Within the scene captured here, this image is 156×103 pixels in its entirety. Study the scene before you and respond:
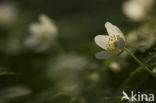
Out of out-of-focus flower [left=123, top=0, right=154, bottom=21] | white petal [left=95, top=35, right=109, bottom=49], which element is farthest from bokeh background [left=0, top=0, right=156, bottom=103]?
white petal [left=95, top=35, right=109, bottom=49]

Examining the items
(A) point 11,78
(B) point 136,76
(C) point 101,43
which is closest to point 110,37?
(C) point 101,43

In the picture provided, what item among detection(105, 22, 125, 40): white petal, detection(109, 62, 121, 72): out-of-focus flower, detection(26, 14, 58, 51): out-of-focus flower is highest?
detection(26, 14, 58, 51): out-of-focus flower

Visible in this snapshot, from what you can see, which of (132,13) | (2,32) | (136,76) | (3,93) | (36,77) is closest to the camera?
(136,76)

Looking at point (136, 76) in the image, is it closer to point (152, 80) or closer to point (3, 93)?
point (152, 80)

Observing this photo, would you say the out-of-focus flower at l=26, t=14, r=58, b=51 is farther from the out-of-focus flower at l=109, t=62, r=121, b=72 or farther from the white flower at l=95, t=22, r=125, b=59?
the white flower at l=95, t=22, r=125, b=59

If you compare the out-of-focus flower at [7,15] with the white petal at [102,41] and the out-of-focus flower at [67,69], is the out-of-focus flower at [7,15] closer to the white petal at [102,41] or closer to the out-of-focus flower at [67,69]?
the out-of-focus flower at [67,69]

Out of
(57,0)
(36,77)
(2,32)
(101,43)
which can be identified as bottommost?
(101,43)

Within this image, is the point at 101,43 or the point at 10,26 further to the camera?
the point at 10,26
